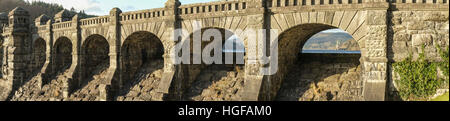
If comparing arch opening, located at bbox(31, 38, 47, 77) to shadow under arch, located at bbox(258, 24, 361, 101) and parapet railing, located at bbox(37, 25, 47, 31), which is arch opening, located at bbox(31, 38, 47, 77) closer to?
parapet railing, located at bbox(37, 25, 47, 31)

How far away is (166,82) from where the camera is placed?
15.6 metres

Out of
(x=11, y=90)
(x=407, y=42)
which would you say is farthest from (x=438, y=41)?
(x=11, y=90)

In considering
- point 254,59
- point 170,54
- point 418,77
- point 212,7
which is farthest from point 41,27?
point 418,77

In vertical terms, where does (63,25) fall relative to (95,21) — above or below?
above

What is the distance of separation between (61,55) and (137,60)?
369 inches

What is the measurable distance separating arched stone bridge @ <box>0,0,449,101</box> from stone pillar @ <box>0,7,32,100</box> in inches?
2.8

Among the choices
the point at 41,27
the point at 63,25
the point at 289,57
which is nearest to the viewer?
the point at 289,57

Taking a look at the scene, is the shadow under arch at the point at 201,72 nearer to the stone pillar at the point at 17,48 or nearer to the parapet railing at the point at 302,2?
the parapet railing at the point at 302,2

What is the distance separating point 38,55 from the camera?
28.0 meters

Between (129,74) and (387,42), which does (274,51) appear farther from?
(129,74)

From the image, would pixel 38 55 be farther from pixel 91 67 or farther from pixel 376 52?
pixel 376 52

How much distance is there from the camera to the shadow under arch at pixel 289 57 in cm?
1318

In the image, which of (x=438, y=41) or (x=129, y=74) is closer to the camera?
(x=438, y=41)
